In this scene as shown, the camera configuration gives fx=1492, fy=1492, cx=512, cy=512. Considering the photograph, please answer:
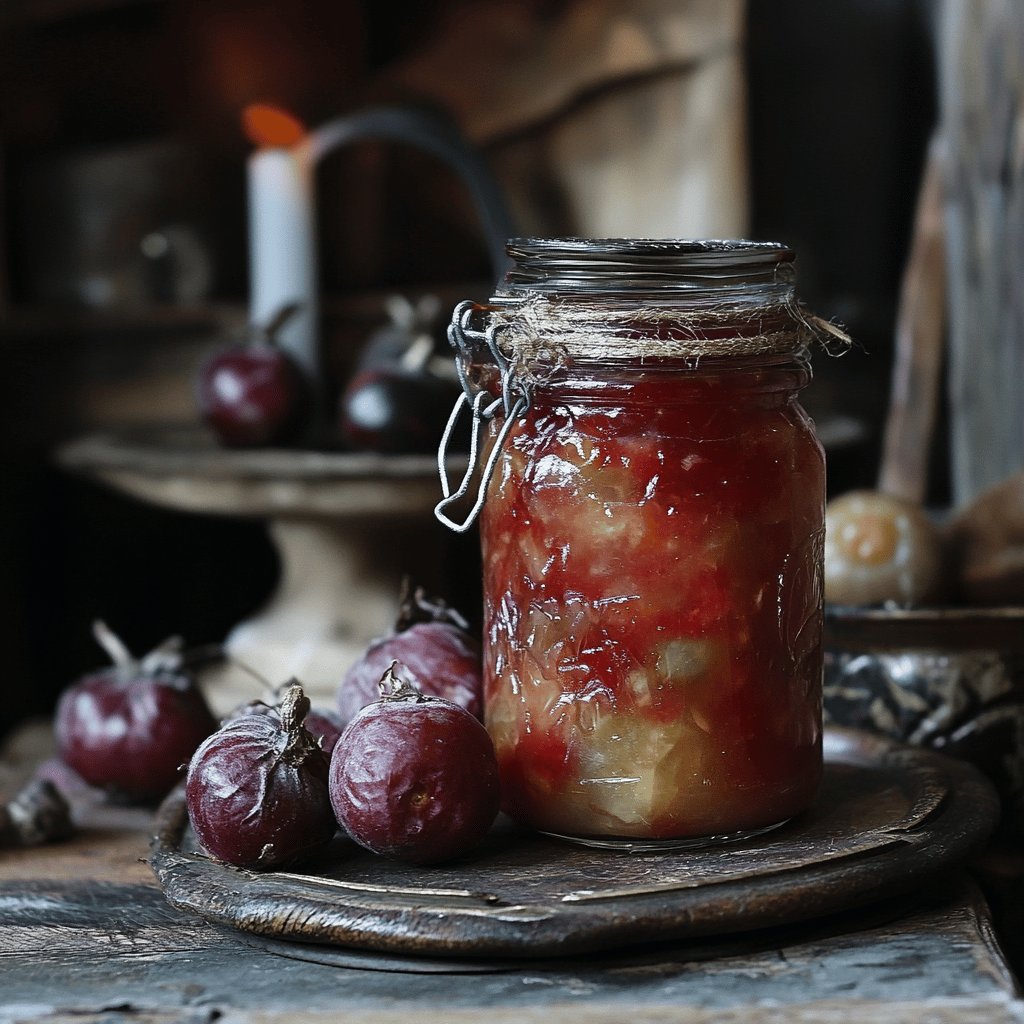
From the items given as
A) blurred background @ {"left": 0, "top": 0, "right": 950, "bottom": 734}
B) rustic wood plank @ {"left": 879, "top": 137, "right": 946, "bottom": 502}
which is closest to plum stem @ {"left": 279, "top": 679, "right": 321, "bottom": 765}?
rustic wood plank @ {"left": 879, "top": 137, "right": 946, "bottom": 502}

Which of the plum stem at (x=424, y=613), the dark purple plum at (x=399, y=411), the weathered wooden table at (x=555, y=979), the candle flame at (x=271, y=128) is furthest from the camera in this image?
the candle flame at (x=271, y=128)

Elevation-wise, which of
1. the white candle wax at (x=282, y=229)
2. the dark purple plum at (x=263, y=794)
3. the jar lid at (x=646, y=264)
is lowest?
the dark purple plum at (x=263, y=794)

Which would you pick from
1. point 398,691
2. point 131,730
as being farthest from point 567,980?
point 131,730

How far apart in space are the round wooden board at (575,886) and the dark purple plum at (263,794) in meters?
0.01

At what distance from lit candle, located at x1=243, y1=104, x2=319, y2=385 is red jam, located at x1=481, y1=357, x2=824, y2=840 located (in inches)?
→ 34.8

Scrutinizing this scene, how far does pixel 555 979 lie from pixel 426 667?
203mm

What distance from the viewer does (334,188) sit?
5.68 ft

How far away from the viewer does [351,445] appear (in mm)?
1315

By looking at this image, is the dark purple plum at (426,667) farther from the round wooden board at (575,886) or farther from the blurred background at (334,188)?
the blurred background at (334,188)

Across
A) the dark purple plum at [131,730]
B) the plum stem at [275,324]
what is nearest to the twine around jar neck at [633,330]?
the dark purple plum at [131,730]

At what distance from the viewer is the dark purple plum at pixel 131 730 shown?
84 centimetres

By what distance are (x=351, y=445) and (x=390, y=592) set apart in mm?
135

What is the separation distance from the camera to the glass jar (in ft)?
2.07

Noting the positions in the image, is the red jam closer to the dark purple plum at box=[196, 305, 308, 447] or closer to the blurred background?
the dark purple plum at box=[196, 305, 308, 447]
